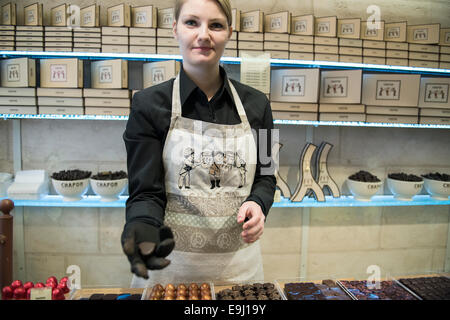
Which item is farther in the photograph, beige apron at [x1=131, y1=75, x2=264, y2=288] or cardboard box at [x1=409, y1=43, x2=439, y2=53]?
cardboard box at [x1=409, y1=43, x2=439, y2=53]

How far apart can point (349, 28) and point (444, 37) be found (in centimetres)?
67

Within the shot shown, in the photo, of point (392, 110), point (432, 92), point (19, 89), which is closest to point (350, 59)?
point (392, 110)

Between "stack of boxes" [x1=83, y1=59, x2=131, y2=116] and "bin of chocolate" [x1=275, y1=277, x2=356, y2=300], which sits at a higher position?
"stack of boxes" [x1=83, y1=59, x2=131, y2=116]

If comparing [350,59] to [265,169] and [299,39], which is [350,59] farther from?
[265,169]

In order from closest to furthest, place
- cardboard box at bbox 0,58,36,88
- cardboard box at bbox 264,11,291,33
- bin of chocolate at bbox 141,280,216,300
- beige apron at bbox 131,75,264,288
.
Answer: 1. bin of chocolate at bbox 141,280,216,300
2. beige apron at bbox 131,75,264,288
3. cardboard box at bbox 0,58,36,88
4. cardboard box at bbox 264,11,291,33

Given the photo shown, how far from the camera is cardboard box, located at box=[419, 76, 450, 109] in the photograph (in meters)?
2.16

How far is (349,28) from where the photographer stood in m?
2.06

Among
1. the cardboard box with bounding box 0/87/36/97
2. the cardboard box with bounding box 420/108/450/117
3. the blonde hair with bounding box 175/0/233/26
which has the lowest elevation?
the cardboard box with bounding box 420/108/450/117

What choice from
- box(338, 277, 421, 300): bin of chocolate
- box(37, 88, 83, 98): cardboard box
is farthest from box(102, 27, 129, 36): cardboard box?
box(338, 277, 421, 300): bin of chocolate

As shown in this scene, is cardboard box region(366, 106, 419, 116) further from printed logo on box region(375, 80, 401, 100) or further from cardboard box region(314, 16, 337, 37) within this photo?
cardboard box region(314, 16, 337, 37)

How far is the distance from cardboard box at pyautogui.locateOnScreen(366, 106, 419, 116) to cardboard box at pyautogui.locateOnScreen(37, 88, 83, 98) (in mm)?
1770

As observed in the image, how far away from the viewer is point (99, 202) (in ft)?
6.43

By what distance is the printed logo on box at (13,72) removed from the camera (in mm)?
1870
